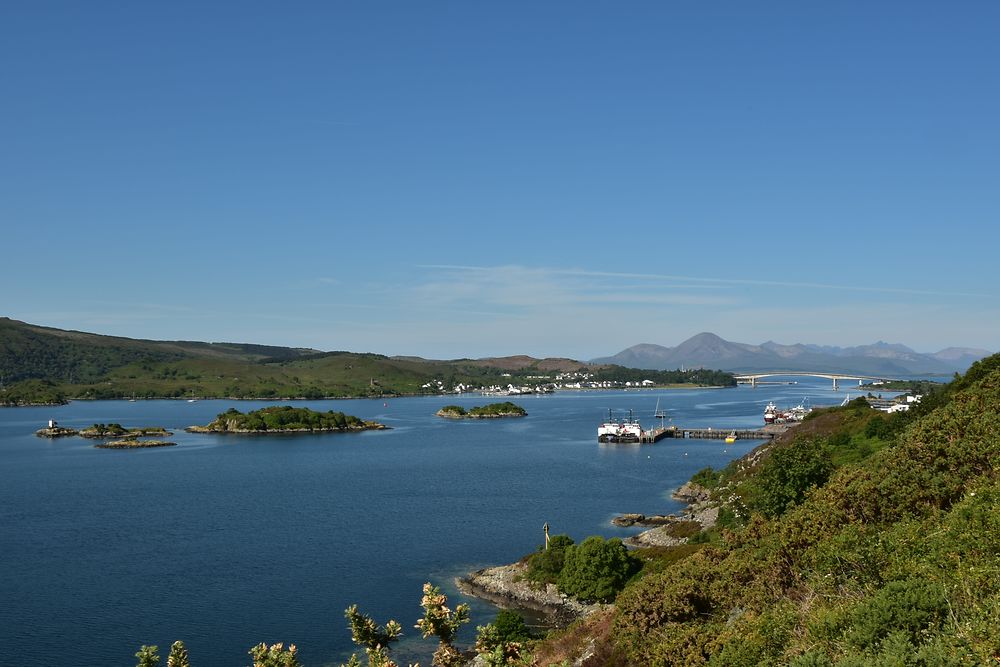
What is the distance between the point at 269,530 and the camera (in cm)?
7356

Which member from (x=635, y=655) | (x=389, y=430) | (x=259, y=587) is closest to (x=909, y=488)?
(x=635, y=655)

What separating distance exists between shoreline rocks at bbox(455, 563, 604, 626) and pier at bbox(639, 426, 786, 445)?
332 ft

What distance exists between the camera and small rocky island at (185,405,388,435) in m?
180

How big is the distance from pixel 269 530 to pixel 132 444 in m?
89.5

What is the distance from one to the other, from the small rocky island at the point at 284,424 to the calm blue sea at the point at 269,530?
34.4 meters

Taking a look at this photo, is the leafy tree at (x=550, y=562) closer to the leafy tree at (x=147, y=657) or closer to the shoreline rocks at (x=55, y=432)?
the leafy tree at (x=147, y=657)

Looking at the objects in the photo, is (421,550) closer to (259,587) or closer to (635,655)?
(259,587)

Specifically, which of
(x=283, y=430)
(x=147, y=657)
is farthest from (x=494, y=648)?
(x=283, y=430)

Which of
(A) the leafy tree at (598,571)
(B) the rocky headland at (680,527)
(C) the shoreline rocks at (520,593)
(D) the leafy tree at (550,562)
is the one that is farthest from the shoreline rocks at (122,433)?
(A) the leafy tree at (598,571)

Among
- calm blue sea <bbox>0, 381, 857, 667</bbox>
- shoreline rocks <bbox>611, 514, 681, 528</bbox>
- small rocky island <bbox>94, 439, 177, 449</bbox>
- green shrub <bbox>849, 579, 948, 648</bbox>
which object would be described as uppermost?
green shrub <bbox>849, 579, 948, 648</bbox>

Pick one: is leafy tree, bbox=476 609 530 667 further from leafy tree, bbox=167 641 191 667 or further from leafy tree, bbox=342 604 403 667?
leafy tree, bbox=167 641 191 667

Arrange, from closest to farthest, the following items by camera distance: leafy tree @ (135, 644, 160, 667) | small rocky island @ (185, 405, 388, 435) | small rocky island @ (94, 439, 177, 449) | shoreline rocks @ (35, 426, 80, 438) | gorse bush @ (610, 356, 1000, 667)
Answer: gorse bush @ (610, 356, 1000, 667), leafy tree @ (135, 644, 160, 667), small rocky island @ (94, 439, 177, 449), shoreline rocks @ (35, 426, 80, 438), small rocky island @ (185, 405, 388, 435)

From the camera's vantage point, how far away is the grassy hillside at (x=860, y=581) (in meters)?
16.3

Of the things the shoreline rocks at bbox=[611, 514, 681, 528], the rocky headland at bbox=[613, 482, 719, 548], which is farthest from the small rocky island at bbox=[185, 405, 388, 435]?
the rocky headland at bbox=[613, 482, 719, 548]
